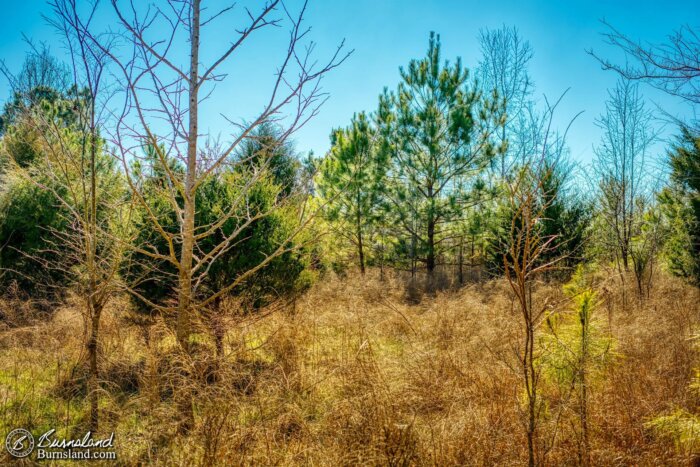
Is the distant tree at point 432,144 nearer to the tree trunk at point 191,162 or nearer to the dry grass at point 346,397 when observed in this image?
the dry grass at point 346,397

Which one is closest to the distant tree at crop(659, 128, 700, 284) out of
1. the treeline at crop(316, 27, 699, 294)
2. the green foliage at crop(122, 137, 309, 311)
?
the treeline at crop(316, 27, 699, 294)

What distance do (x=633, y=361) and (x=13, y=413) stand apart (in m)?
6.53

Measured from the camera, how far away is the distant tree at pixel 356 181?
12.0 meters

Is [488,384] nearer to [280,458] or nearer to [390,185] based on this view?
[280,458]

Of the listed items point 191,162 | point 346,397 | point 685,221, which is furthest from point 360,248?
point 191,162

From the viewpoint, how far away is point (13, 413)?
3393 millimetres

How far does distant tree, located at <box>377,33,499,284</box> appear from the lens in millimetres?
11164

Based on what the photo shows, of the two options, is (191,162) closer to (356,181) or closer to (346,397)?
(346,397)

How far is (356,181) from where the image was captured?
12.0 meters

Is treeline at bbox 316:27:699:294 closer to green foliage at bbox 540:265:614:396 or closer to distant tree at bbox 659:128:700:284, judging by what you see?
distant tree at bbox 659:128:700:284

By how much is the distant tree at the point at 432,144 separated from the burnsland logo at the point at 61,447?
394 inches

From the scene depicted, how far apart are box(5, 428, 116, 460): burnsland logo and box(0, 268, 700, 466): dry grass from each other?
0.10 m

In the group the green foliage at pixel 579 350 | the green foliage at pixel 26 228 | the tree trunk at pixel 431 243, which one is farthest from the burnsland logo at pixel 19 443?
the tree trunk at pixel 431 243

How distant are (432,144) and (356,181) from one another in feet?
8.88
